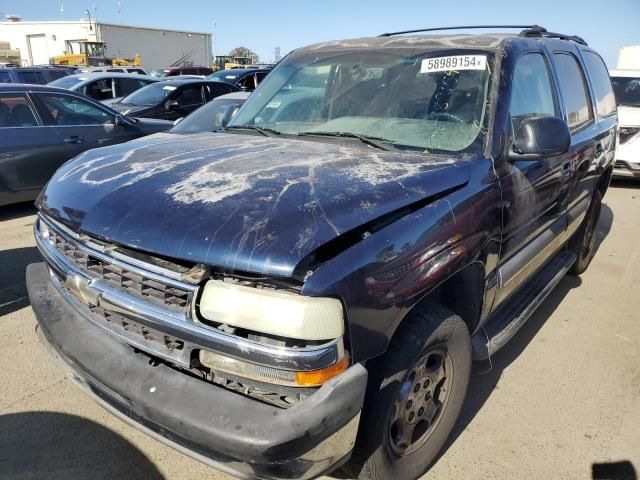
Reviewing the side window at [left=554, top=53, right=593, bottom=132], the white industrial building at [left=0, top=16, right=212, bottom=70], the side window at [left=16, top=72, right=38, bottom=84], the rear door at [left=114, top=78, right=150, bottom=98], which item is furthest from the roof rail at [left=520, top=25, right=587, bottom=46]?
the white industrial building at [left=0, top=16, right=212, bottom=70]

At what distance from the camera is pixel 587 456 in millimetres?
2592

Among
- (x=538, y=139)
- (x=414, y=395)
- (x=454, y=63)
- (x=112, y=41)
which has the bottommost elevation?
(x=414, y=395)

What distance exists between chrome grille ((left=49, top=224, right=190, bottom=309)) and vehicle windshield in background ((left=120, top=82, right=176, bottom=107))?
8.76m

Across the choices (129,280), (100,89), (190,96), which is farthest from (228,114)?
(100,89)

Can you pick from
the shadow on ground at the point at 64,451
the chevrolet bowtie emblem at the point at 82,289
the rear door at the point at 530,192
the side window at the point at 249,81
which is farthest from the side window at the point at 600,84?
the side window at the point at 249,81

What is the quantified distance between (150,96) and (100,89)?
2.55 meters

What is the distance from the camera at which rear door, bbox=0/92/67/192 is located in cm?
627

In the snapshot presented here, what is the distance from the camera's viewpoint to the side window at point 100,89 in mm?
11897

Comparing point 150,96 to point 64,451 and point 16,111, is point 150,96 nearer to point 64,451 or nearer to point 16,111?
point 16,111

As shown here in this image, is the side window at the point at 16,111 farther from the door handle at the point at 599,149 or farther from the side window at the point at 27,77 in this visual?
the side window at the point at 27,77

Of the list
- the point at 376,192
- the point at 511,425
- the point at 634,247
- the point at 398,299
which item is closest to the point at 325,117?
the point at 376,192

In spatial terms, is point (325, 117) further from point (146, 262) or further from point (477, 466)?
point (477, 466)

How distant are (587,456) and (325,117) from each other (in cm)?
229

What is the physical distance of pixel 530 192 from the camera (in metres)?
2.87
